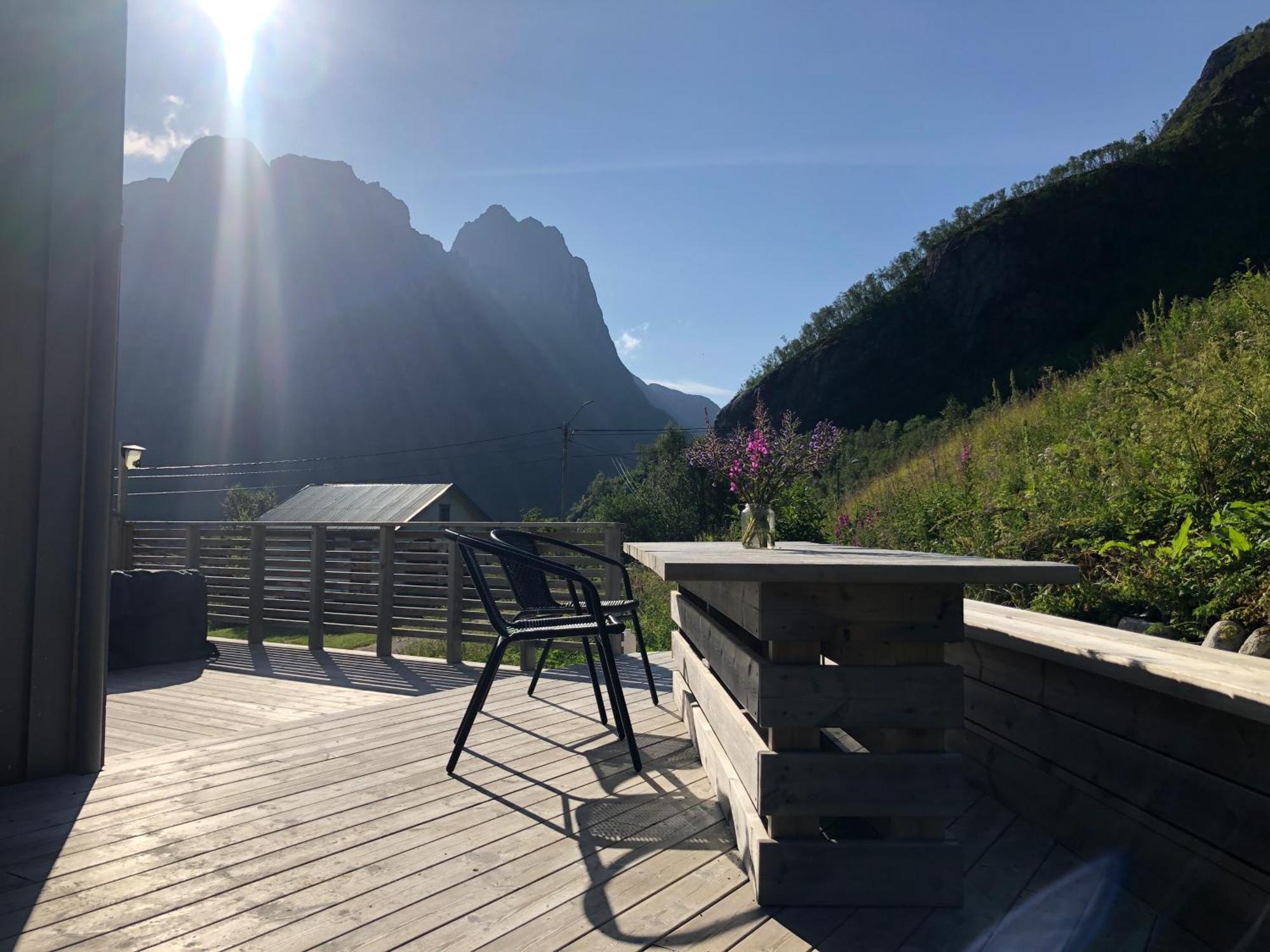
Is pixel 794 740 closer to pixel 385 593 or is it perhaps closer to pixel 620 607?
pixel 620 607

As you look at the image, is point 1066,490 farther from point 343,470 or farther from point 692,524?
point 343,470

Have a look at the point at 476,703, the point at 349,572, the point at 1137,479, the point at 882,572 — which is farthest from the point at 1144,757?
the point at 349,572

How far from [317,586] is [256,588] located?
74 centimetres

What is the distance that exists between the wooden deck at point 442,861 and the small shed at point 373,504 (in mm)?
29358

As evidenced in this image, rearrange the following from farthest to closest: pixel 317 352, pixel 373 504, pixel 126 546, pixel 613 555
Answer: pixel 317 352 → pixel 373 504 → pixel 126 546 → pixel 613 555

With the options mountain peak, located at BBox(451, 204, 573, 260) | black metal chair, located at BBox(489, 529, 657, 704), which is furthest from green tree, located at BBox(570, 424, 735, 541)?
mountain peak, located at BBox(451, 204, 573, 260)

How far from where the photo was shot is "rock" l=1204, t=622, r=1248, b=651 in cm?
229

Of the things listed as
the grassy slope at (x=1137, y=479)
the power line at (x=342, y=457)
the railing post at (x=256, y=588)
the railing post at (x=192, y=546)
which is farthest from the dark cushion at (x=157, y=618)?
the power line at (x=342, y=457)

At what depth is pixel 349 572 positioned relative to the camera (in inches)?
253

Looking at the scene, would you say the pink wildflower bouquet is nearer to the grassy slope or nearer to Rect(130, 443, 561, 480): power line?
the grassy slope

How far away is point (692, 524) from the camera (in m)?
17.4

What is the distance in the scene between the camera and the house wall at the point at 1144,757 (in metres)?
1.39

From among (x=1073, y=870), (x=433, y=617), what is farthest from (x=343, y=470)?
(x=1073, y=870)

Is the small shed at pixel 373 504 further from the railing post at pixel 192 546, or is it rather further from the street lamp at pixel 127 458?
the railing post at pixel 192 546
